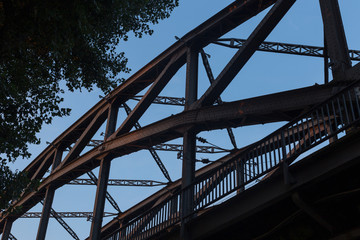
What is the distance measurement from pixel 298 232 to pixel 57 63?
8.12m

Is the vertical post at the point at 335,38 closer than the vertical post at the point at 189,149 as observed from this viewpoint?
Yes

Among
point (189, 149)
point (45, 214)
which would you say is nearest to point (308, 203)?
point (189, 149)

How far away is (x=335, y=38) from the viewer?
1208 cm

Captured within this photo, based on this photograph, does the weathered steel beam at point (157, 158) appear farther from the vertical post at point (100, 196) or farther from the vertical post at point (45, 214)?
the vertical post at point (45, 214)

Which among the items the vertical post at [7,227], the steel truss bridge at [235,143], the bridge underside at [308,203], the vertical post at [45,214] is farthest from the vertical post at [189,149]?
the vertical post at [7,227]

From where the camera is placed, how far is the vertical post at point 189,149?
12.7 meters

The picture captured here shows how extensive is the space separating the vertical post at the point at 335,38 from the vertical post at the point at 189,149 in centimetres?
541

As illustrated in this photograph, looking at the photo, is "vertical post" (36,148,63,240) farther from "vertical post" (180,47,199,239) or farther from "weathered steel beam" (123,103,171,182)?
"vertical post" (180,47,199,239)

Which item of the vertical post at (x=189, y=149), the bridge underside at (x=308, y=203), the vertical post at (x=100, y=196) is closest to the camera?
the bridge underside at (x=308, y=203)

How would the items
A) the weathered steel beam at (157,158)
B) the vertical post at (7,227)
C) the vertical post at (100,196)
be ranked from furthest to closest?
the vertical post at (7,227) → the weathered steel beam at (157,158) → the vertical post at (100,196)

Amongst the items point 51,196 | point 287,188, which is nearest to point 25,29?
point 287,188

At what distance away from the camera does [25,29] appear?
31.4 feet

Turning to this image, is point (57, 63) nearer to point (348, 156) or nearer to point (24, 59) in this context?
point (24, 59)

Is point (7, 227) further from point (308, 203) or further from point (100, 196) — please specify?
point (308, 203)
